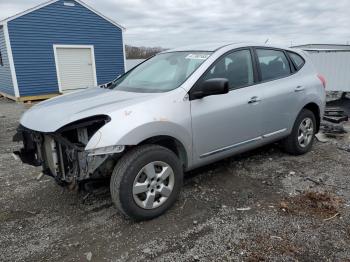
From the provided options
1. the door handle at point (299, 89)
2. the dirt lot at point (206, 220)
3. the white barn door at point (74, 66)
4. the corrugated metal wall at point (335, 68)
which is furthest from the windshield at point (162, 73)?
the white barn door at point (74, 66)

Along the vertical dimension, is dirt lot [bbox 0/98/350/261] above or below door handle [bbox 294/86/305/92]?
below

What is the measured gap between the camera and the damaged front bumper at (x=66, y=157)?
3.06m

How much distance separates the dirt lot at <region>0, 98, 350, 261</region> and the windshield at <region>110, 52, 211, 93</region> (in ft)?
4.28

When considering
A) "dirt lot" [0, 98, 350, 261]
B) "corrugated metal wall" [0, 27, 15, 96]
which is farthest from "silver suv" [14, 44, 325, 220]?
"corrugated metal wall" [0, 27, 15, 96]

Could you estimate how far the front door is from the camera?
144 inches

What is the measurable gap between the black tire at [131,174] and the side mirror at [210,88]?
0.70m

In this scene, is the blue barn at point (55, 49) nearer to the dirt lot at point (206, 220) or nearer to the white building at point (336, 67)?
the white building at point (336, 67)

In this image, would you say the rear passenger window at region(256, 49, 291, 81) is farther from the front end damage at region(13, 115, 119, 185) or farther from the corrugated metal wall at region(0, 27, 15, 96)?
the corrugated metal wall at region(0, 27, 15, 96)

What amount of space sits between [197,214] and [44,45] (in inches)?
515

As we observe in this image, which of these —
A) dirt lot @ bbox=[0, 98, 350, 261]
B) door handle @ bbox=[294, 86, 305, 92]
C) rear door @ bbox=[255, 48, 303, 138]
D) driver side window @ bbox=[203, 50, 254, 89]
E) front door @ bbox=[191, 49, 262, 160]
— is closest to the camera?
dirt lot @ bbox=[0, 98, 350, 261]

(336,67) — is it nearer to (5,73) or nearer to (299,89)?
(299,89)

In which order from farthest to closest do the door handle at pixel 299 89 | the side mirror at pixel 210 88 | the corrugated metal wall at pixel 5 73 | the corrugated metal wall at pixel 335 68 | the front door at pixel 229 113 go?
the corrugated metal wall at pixel 5 73 → the corrugated metal wall at pixel 335 68 → the door handle at pixel 299 89 → the front door at pixel 229 113 → the side mirror at pixel 210 88

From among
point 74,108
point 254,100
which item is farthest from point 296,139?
point 74,108

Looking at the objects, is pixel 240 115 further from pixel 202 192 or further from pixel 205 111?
pixel 202 192
